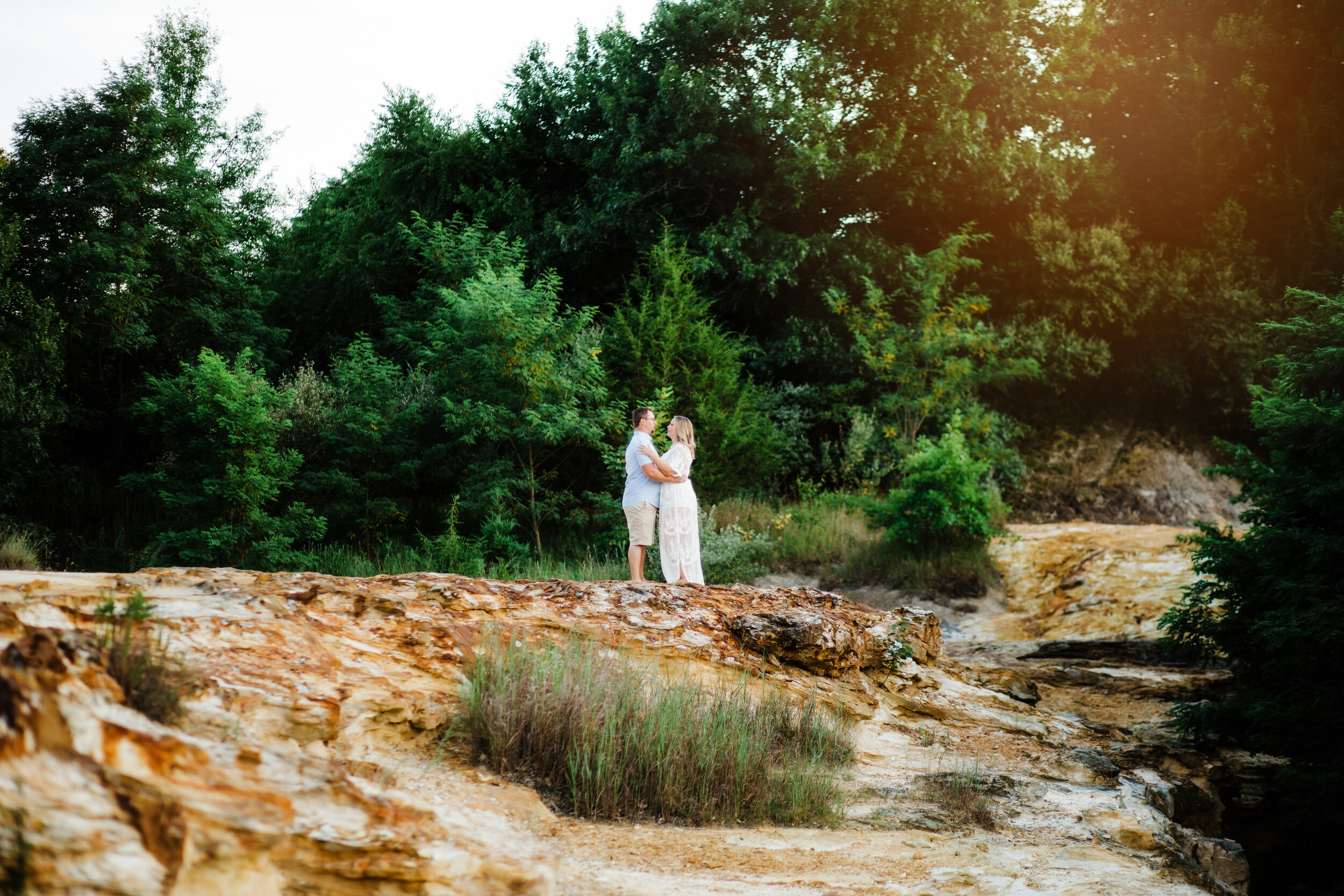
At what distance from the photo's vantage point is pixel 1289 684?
5.98 meters

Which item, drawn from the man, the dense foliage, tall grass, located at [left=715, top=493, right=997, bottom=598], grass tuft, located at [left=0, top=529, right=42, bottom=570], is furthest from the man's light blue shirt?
grass tuft, located at [left=0, top=529, right=42, bottom=570]

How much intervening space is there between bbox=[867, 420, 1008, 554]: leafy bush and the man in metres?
5.42

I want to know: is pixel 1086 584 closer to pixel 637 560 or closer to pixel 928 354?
pixel 928 354

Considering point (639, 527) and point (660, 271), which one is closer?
point (639, 527)

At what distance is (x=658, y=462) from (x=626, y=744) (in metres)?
4.53

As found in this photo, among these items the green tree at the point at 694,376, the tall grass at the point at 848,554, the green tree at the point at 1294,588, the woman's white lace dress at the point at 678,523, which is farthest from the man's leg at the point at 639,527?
the green tree at the point at 694,376

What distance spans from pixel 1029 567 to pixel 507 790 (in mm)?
11496

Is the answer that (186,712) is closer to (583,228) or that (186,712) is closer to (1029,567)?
(1029,567)

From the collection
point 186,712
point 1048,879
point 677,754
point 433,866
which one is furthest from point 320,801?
point 1048,879

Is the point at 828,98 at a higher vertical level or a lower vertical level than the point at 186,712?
higher

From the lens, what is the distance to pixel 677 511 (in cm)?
859

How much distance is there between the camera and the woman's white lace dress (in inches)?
338

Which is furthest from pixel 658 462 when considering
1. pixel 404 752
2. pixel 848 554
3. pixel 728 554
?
pixel 848 554

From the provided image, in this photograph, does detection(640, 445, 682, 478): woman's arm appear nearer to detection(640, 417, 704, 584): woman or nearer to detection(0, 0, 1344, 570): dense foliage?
detection(640, 417, 704, 584): woman
